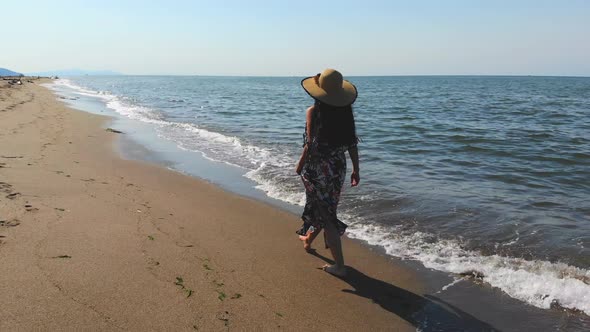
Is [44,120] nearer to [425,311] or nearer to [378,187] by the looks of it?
[378,187]

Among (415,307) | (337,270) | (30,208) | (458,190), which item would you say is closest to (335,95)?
(337,270)

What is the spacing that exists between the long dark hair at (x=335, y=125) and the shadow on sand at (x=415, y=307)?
139cm

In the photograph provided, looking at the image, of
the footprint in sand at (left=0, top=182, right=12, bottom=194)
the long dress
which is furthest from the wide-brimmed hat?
the footprint in sand at (left=0, top=182, right=12, bottom=194)

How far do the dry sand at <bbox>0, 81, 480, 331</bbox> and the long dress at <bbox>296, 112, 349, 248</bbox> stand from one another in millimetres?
588

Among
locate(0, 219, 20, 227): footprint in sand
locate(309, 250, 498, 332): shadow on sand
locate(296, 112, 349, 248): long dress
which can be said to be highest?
locate(296, 112, 349, 248): long dress

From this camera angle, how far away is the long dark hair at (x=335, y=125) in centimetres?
386

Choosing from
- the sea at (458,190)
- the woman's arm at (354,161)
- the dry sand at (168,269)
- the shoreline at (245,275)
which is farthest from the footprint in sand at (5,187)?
the woman's arm at (354,161)

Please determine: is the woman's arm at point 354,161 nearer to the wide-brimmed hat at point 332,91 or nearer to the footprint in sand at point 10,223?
the wide-brimmed hat at point 332,91

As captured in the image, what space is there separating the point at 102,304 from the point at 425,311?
264 cm

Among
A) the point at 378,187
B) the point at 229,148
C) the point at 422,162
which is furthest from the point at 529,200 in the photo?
the point at 229,148

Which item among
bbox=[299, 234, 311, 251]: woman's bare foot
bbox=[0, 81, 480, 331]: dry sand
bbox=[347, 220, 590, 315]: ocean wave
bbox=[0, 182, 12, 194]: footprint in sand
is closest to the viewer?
bbox=[0, 81, 480, 331]: dry sand

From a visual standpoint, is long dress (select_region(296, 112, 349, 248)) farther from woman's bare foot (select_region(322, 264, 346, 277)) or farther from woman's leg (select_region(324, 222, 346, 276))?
woman's bare foot (select_region(322, 264, 346, 277))

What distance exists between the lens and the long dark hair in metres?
3.86

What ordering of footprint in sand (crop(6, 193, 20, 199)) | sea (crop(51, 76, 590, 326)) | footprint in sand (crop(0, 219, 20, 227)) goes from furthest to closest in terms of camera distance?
1. footprint in sand (crop(6, 193, 20, 199))
2. sea (crop(51, 76, 590, 326))
3. footprint in sand (crop(0, 219, 20, 227))
